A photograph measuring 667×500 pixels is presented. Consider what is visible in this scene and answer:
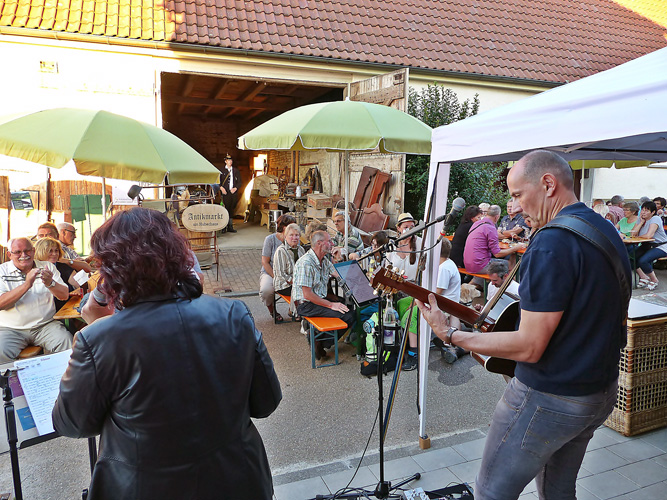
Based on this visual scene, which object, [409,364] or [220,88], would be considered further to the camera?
[220,88]

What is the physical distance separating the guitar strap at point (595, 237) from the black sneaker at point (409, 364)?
3.41 metres

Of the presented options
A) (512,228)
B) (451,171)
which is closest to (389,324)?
(512,228)

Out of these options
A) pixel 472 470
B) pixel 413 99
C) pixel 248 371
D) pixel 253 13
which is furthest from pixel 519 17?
pixel 248 371

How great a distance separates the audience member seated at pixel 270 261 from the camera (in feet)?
21.1

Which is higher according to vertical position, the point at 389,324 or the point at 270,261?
the point at 270,261

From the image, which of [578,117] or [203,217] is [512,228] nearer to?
[203,217]

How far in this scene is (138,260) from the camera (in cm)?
145

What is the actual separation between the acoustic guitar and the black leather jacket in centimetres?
103

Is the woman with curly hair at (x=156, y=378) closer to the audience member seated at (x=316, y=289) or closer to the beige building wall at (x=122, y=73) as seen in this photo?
the audience member seated at (x=316, y=289)

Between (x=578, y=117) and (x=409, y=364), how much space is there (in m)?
3.35

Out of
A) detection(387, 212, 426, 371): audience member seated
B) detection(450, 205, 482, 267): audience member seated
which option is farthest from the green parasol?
detection(450, 205, 482, 267): audience member seated

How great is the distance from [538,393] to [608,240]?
0.62 m

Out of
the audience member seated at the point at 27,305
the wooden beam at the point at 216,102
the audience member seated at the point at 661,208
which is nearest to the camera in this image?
the audience member seated at the point at 27,305

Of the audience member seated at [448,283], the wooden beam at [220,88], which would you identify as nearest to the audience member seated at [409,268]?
the audience member seated at [448,283]
